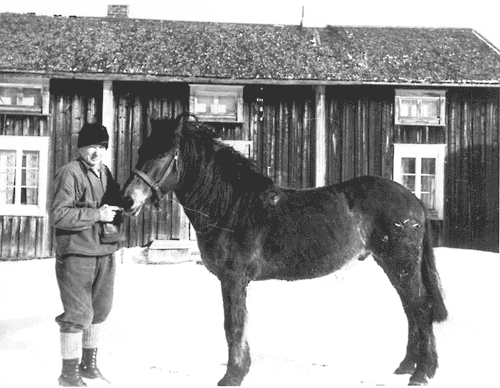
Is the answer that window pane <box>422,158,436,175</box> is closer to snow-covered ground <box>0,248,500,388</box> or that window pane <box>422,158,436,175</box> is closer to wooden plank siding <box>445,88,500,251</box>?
wooden plank siding <box>445,88,500,251</box>

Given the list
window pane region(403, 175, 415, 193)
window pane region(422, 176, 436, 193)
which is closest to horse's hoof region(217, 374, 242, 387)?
window pane region(403, 175, 415, 193)

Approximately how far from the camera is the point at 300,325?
10.8 ft

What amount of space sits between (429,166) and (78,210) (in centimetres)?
346

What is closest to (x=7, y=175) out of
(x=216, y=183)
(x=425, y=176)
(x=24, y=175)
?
(x=24, y=175)

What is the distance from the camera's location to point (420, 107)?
5.40 m

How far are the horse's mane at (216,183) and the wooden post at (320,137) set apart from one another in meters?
2.45

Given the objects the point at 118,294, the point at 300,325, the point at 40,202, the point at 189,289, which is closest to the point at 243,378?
the point at 300,325

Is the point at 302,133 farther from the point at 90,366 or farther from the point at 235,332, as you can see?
the point at 90,366

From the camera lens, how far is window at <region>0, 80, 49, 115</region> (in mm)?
4910

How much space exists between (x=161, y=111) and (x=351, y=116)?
88.6 inches

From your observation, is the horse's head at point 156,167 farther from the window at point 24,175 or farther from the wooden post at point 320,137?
the wooden post at point 320,137

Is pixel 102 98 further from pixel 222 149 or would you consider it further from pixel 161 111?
pixel 222 149

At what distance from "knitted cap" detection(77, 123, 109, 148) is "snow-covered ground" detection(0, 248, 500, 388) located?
126 centimetres

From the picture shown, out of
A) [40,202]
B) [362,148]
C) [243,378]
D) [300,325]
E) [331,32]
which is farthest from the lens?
[331,32]
